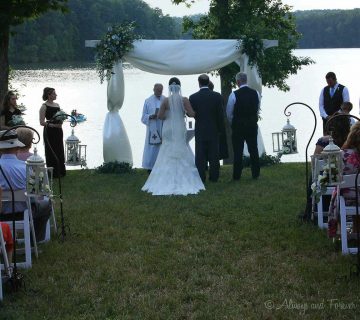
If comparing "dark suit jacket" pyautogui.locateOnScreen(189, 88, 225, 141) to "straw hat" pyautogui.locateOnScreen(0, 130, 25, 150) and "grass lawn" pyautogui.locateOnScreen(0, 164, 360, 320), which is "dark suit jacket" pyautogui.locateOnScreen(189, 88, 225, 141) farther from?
"straw hat" pyautogui.locateOnScreen(0, 130, 25, 150)

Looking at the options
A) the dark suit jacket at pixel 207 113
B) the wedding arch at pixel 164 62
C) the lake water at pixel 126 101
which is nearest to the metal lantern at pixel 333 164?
the dark suit jacket at pixel 207 113

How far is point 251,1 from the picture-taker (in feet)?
55.1

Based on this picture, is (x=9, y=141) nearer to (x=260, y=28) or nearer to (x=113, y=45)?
(x=113, y=45)

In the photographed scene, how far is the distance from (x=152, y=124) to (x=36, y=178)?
19.2 feet

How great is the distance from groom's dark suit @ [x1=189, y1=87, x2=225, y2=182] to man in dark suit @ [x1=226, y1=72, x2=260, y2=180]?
274 mm

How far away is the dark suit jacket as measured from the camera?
9.95m

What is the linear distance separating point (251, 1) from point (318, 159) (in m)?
11.2

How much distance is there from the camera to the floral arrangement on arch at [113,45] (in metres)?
12.1

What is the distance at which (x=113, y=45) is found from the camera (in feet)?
39.8

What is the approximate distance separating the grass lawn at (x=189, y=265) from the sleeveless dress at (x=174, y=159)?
66cm

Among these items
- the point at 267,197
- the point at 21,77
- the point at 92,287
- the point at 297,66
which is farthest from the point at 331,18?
the point at 92,287

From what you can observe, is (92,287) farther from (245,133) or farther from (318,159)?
(245,133)

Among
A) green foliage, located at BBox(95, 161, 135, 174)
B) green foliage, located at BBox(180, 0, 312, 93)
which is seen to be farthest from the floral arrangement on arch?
green foliage, located at BBox(180, 0, 312, 93)

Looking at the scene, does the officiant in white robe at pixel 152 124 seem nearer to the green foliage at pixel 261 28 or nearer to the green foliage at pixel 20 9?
the green foliage at pixel 20 9
